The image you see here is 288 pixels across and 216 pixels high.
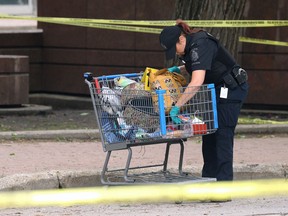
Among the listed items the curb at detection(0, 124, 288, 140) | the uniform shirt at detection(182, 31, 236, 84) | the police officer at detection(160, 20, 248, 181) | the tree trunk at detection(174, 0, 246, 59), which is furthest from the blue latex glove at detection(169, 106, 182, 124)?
the tree trunk at detection(174, 0, 246, 59)

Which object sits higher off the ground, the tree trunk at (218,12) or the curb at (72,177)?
the tree trunk at (218,12)

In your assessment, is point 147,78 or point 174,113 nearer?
point 174,113

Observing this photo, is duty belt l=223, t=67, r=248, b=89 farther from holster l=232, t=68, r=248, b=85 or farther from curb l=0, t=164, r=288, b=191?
curb l=0, t=164, r=288, b=191

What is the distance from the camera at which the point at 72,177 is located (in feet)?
27.7

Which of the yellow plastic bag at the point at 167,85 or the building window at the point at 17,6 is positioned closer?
the yellow plastic bag at the point at 167,85

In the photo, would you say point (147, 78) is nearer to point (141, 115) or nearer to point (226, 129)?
point (141, 115)

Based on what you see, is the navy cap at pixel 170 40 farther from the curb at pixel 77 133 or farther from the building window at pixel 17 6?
the building window at pixel 17 6

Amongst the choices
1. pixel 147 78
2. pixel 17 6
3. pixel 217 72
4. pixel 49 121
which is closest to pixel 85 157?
pixel 147 78

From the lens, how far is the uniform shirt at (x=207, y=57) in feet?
24.3

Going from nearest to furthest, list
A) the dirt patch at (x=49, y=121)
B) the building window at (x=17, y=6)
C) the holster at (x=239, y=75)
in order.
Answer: the holster at (x=239, y=75), the dirt patch at (x=49, y=121), the building window at (x=17, y=6)

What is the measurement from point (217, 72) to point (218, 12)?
12.9 feet

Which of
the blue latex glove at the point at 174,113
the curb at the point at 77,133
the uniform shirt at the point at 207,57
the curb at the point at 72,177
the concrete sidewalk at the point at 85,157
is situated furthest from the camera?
the curb at the point at 77,133

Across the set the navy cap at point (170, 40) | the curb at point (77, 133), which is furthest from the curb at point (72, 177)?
the curb at point (77, 133)

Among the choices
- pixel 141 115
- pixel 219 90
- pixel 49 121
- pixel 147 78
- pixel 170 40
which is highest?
pixel 170 40
